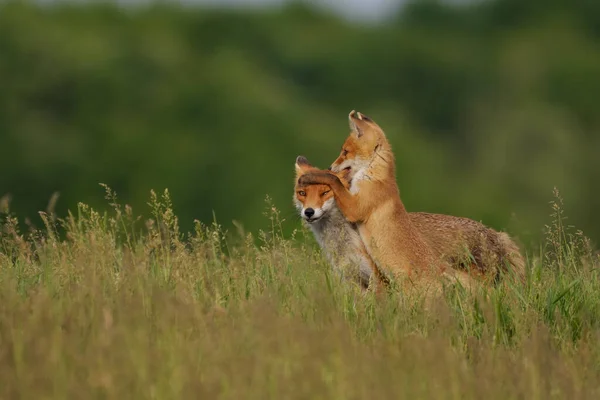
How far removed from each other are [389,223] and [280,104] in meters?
41.1

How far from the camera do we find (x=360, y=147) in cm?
973

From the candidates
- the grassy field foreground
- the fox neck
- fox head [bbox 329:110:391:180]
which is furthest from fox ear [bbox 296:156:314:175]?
the grassy field foreground

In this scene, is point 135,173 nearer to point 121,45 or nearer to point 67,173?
point 67,173

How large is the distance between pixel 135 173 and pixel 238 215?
169 inches

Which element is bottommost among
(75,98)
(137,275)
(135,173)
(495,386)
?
(495,386)

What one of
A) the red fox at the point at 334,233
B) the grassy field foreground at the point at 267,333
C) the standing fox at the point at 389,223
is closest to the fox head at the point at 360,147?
the standing fox at the point at 389,223

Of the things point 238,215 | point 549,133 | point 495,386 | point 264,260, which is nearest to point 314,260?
point 264,260

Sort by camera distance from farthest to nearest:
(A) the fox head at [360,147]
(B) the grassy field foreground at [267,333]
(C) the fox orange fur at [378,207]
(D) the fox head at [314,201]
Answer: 1. (A) the fox head at [360,147]
2. (D) the fox head at [314,201]
3. (C) the fox orange fur at [378,207]
4. (B) the grassy field foreground at [267,333]

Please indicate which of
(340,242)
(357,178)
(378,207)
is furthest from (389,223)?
(357,178)

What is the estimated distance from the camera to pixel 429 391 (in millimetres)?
5664

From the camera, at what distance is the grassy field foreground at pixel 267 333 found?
18.3ft

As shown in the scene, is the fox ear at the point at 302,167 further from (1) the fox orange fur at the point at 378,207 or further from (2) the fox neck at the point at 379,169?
(2) the fox neck at the point at 379,169

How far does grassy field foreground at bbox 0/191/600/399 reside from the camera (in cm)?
558

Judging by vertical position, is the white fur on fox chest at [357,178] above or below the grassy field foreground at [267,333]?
above
